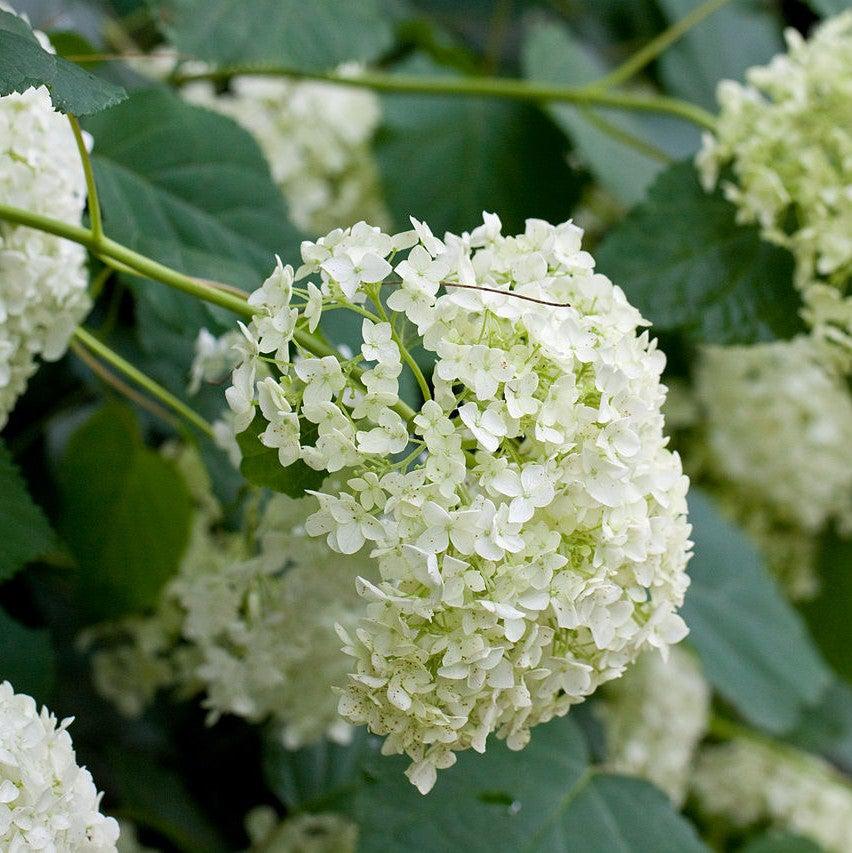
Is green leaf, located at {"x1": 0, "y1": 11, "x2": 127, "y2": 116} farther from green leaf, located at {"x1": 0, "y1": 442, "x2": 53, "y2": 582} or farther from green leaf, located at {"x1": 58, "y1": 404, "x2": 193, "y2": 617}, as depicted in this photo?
green leaf, located at {"x1": 58, "y1": 404, "x2": 193, "y2": 617}

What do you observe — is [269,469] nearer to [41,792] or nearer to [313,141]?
[41,792]

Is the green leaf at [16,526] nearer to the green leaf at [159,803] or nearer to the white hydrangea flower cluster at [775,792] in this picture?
the green leaf at [159,803]

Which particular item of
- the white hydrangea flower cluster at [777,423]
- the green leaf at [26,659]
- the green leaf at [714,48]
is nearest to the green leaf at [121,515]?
the green leaf at [26,659]

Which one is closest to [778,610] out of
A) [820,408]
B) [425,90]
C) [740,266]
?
[820,408]

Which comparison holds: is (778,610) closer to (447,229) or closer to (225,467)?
(447,229)

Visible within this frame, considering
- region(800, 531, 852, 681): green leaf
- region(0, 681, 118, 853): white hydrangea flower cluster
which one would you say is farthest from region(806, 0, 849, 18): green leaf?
region(0, 681, 118, 853): white hydrangea flower cluster
